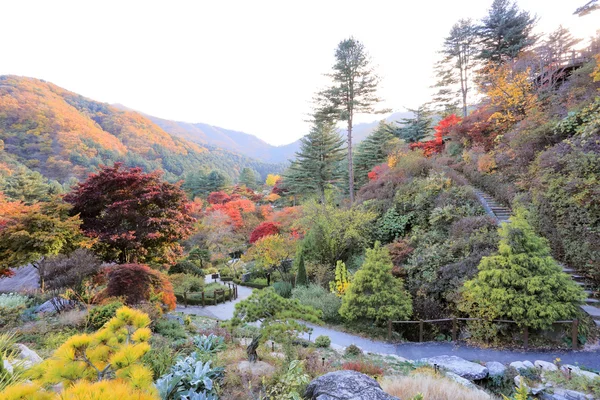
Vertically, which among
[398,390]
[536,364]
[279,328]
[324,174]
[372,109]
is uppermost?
[372,109]

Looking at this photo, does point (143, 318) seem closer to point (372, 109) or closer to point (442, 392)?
point (442, 392)

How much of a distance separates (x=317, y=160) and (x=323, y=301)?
14.9 meters

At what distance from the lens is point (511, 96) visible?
14023mm

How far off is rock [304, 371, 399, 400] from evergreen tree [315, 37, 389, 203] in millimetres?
14160

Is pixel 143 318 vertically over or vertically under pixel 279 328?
over

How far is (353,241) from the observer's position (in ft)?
42.3

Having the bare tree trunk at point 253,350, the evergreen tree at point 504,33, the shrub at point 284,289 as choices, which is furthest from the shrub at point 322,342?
the evergreen tree at point 504,33

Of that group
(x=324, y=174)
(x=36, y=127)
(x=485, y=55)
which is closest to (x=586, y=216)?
(x=324, y=174)

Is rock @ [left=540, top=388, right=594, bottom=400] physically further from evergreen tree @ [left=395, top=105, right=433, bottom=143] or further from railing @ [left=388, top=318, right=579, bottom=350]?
evergreen tree @ [left=395, top=105, right=433, bottom=143]

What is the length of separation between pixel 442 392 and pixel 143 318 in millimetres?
3895

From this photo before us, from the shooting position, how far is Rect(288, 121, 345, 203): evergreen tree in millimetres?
23141

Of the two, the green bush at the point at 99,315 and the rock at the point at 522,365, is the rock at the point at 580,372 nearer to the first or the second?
the rock at the point at 522,365

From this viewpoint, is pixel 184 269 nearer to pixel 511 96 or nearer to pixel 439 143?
pixel 439 143

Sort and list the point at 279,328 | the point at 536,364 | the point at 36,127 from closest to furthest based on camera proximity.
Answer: the point at 279,328 < the point at 536,364 < the point at 36,127
